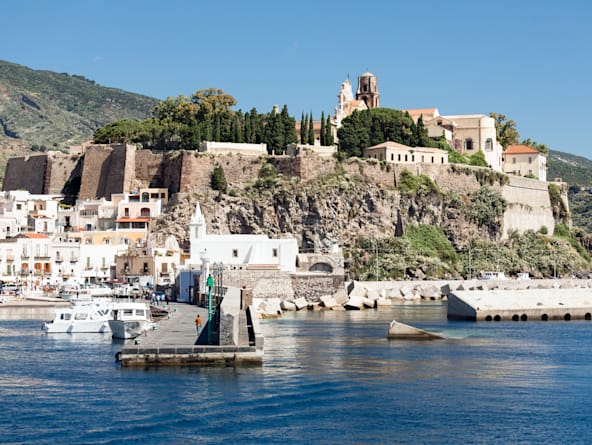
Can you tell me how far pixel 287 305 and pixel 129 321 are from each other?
17.6 metres

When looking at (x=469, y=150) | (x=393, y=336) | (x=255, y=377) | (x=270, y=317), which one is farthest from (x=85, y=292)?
(x=469, y=150)

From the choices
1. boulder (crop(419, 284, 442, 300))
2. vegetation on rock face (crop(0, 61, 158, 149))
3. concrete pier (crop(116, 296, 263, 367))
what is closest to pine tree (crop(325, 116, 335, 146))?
boulder (crop(419, 284, 442, 300))

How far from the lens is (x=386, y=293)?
67.1 meters

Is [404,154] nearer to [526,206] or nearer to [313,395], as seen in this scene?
[526,206]

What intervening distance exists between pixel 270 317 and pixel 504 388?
917 inches

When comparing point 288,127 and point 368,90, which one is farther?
point 368,90

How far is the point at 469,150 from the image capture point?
92.2m

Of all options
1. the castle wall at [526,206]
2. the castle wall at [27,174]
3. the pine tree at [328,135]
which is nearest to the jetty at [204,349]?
the pine tree at [328,135]

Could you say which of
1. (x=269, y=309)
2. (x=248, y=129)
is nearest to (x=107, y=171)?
(x=248, y=129)

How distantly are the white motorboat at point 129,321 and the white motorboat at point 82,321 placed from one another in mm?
1263

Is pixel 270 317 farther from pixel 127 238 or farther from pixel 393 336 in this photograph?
pixel 127 238

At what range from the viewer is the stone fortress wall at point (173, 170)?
7612 centimetres

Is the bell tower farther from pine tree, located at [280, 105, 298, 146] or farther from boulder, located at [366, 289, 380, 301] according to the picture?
boulder, located at [366, 289, 380, 301]

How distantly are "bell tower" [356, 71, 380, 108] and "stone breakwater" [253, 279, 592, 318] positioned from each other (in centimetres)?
3175
